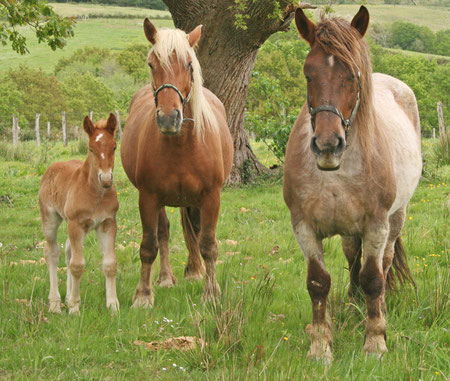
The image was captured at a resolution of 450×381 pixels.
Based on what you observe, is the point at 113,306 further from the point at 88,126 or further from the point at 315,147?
the point at 315,147

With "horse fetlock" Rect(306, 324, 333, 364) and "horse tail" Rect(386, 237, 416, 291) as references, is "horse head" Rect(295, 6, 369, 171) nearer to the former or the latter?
"horse fetlock" Rect(306, 324, 333, 364)

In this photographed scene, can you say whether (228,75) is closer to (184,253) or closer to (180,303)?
(184,253)

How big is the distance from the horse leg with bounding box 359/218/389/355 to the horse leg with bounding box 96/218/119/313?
2182mm

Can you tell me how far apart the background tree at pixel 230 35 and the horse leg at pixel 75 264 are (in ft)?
15.4

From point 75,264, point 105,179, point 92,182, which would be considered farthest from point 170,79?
point 75,264

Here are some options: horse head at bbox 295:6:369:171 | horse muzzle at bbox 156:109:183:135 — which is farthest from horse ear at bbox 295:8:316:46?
horse muzzle at bbox 156:109:183:135

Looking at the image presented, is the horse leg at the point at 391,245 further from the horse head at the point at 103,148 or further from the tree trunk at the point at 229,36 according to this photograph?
the tree trunk at the point at 229,36

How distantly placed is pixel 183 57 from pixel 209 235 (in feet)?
5.68

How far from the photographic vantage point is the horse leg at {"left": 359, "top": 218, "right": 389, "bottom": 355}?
12.6ft

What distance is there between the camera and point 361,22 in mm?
3602

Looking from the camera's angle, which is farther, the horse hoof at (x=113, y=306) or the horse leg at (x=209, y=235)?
the horse leg at (x=209, y=235)

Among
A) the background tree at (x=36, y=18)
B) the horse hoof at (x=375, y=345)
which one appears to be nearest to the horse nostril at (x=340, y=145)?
the horse hoof at (x=375, y=345)

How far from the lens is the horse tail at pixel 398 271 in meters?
4.95

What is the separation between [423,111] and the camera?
68312 mm
